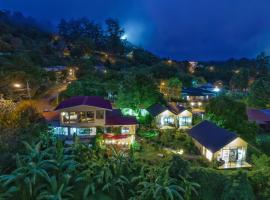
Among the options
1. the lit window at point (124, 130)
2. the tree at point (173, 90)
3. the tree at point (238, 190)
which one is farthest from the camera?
the tree at point (173, 90)

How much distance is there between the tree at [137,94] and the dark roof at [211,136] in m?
8.25

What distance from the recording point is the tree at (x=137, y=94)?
30.4 metres

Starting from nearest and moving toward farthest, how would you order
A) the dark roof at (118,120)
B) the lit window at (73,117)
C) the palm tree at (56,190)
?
the palm tree at (56,190), the lit window at (73,117), the dark roof at (118,120)

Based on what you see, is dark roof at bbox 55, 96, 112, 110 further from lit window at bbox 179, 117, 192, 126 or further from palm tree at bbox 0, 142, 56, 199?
palm tree at bbox 0, 142, 56, 199

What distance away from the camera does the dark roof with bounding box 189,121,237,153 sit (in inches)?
822

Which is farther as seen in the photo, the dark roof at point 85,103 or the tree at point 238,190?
the dark roof at point 85,103

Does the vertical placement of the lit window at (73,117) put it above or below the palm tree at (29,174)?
above

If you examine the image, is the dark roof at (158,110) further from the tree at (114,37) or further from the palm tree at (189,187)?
the tree at (114,37)

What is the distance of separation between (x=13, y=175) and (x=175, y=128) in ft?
63.2

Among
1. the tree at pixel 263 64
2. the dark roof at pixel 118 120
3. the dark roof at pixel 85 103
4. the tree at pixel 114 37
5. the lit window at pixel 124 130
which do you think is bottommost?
the lit window at pixel 124 130

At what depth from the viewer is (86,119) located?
24.2 metres

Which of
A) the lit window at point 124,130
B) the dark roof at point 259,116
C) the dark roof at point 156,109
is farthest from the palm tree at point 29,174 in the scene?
the dark roof at point 259,116

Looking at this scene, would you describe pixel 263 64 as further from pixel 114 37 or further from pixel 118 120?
pixel 118 120

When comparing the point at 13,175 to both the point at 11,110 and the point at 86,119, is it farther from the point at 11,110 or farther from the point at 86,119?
the point at 86,119
